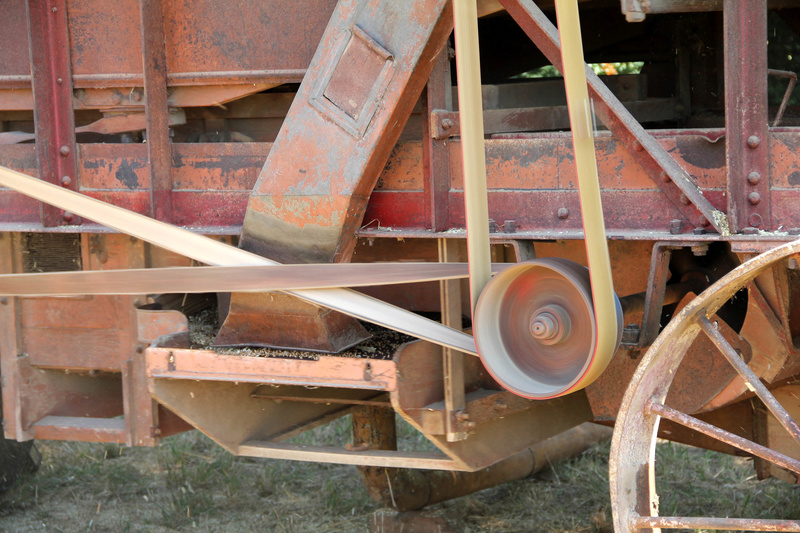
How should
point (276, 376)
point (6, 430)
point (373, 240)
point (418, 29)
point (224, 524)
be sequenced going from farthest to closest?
point (224, 524), point (6, 430), point (373, 240), point (276, 376), point (418, 29)

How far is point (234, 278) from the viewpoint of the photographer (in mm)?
2703

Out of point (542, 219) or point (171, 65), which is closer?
point (542, 219)

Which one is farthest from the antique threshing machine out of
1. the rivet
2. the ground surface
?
the ground surface

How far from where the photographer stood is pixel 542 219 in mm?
2619

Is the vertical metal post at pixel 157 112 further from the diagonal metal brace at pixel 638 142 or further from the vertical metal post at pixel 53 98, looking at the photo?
the diagonal metal brace at pixel 638 142

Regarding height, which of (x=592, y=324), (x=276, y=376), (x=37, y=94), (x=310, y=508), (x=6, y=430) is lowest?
(x=310, y=508)

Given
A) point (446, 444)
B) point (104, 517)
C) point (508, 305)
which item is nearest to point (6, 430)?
point (104, 517)

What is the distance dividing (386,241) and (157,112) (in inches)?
36.1

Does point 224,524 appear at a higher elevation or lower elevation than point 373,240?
lower

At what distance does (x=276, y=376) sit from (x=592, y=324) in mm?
1079

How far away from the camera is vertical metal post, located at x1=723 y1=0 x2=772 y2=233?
2.30m

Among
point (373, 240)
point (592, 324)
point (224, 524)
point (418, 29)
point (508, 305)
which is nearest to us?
point (592, 324)

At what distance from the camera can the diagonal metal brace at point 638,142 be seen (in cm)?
237

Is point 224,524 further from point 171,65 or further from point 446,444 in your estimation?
point 171,65
